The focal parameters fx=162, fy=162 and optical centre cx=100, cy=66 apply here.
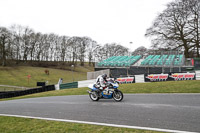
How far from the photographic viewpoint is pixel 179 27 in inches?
1219

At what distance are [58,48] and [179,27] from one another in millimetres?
51608

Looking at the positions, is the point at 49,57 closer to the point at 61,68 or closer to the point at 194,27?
the point at 61,68

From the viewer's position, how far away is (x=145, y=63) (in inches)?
980

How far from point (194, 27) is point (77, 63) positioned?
2093 inches

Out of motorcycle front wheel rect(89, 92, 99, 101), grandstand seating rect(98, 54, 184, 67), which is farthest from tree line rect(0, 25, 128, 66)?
motorcycle front wheel rect(89, 92, 99, 101)

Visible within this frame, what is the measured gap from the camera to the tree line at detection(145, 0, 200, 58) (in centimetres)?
2906

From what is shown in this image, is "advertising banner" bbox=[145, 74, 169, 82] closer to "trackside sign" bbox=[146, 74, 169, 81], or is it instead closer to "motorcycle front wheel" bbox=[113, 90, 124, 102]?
"trackside sign" bbox=[146, 74, 169, 81]

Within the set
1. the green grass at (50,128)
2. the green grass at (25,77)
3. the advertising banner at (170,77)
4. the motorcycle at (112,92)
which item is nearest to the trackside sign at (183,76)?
the advertising banner at (170,77)

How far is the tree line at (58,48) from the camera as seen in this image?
6556 centimetres

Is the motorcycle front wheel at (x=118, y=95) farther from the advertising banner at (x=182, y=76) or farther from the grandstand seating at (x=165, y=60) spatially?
the grandstand seating at (x=165, y=60)

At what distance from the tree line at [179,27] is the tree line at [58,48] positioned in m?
33.9

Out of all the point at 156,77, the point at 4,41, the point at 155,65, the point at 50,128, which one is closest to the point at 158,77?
the point at 156,77

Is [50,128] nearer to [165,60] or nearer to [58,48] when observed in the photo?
[165,60]

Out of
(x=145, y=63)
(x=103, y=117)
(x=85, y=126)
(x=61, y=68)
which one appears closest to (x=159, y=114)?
(x=103, y=117)
